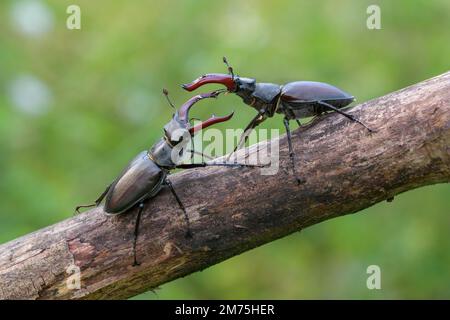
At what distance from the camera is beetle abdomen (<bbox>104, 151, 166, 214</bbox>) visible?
112 inches

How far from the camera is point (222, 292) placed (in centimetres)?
465

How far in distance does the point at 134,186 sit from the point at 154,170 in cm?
14

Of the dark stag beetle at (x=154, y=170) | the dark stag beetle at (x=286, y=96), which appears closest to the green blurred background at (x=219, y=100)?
the dark stag beetle at (x=286, y=96)

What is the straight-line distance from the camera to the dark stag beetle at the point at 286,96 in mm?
2900

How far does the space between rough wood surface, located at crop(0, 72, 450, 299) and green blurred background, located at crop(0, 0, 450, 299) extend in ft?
3.53

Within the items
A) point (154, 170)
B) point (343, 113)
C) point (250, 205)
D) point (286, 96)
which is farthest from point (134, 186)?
point (343, 113)

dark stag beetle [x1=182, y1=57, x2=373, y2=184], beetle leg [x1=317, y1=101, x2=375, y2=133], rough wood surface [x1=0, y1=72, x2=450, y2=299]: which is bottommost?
rough wood surface [x1=0, y1=72, x2=450, y2=299]

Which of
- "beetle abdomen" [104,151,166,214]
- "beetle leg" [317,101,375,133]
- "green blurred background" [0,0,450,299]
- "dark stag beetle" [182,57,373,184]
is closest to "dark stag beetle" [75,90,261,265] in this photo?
"beetle abdomen" [104,151,166,214]

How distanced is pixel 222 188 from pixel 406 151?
88cm

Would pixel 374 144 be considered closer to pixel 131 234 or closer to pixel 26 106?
pixel 131 234

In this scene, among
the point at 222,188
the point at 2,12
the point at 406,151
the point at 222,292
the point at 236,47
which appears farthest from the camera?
the point at 222,292

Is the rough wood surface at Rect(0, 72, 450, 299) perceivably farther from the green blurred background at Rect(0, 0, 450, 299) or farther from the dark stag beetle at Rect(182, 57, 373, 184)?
the green blurred background at Rect(0, 0, 450, 299)

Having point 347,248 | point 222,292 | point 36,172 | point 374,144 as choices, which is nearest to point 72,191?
point 36,172

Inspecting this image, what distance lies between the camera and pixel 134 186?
9.46 ft
